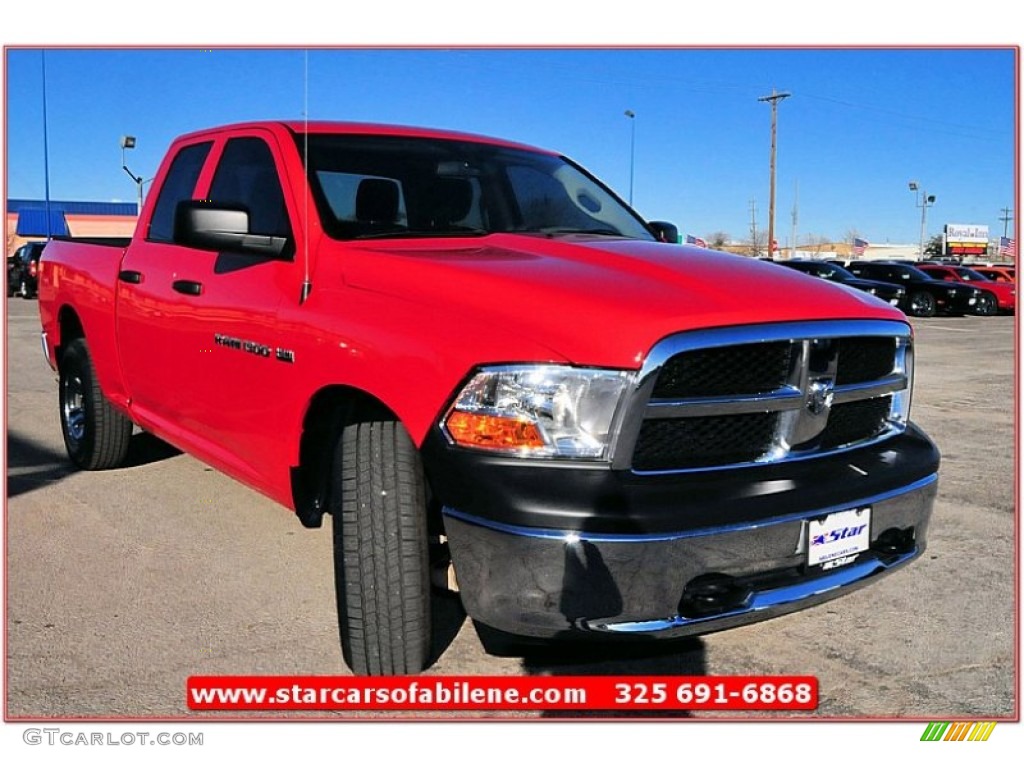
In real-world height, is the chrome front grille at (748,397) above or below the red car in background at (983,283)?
above

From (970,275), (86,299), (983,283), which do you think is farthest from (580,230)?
(970,275)

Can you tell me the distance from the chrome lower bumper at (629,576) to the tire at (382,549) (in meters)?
0.22

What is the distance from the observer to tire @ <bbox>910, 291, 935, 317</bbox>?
72.9 ft

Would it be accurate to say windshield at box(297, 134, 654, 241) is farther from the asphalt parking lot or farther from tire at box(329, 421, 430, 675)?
the asphalt parking lot

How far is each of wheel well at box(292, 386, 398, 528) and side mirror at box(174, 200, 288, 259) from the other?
1.91ft

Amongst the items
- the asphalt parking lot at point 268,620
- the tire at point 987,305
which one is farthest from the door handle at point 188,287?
the tire at point 987,305

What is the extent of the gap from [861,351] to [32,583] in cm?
306

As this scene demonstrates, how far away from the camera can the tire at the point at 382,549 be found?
2.68 meters

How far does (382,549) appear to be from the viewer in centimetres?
269

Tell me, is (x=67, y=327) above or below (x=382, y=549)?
above

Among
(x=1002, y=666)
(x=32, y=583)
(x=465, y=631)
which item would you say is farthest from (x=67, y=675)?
(x=1002, y=666)

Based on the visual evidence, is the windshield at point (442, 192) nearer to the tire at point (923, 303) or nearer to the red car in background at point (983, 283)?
the tire at point (923, 303)

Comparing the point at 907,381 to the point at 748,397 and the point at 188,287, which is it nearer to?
the point at 748,397

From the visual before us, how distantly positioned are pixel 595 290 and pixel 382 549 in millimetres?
910
